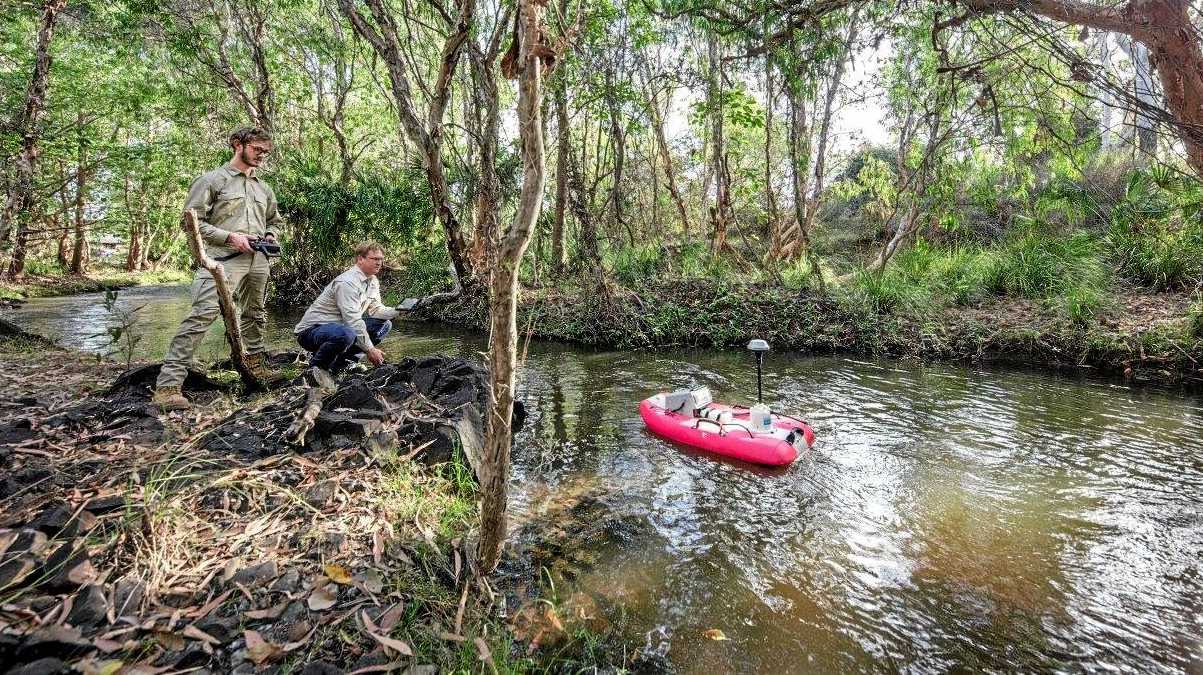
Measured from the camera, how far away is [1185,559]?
10.2ft

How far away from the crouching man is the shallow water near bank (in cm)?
178

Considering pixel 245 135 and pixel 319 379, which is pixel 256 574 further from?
pixel 245 135

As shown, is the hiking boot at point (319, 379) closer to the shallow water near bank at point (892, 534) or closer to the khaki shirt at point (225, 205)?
the khaki shirt at point (225, 205)

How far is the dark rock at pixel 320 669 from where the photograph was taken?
69.7 inches

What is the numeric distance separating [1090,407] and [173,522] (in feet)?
25.3

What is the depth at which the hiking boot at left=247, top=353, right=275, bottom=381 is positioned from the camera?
4.87 metres

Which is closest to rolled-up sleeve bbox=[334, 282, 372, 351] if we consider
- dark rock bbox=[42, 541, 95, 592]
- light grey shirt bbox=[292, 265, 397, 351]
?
light grey shirt bbox=[292, 265, 397, 351]

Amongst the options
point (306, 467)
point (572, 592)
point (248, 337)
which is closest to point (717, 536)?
point (572, 592)

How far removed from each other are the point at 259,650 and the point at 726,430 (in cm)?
348

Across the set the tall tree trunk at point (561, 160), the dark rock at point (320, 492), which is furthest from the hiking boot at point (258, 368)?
the tall tree trunk at point (561, 160)

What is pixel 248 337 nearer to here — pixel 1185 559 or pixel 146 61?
pixel 1185 559

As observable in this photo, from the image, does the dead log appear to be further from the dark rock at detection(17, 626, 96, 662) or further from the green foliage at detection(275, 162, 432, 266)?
the green foliage at detection(275, 162, 432, 266)

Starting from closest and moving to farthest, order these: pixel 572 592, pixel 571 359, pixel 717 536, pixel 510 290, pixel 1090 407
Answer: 1. pixel 510 290
2. pixel 572 592
3. pixel 717 536
4. pixel 1090 407
5. pixel 571 359

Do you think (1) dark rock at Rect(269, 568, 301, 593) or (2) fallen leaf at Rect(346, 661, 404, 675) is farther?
(1) dark rock at Rect(269, 568, 301, 593)
